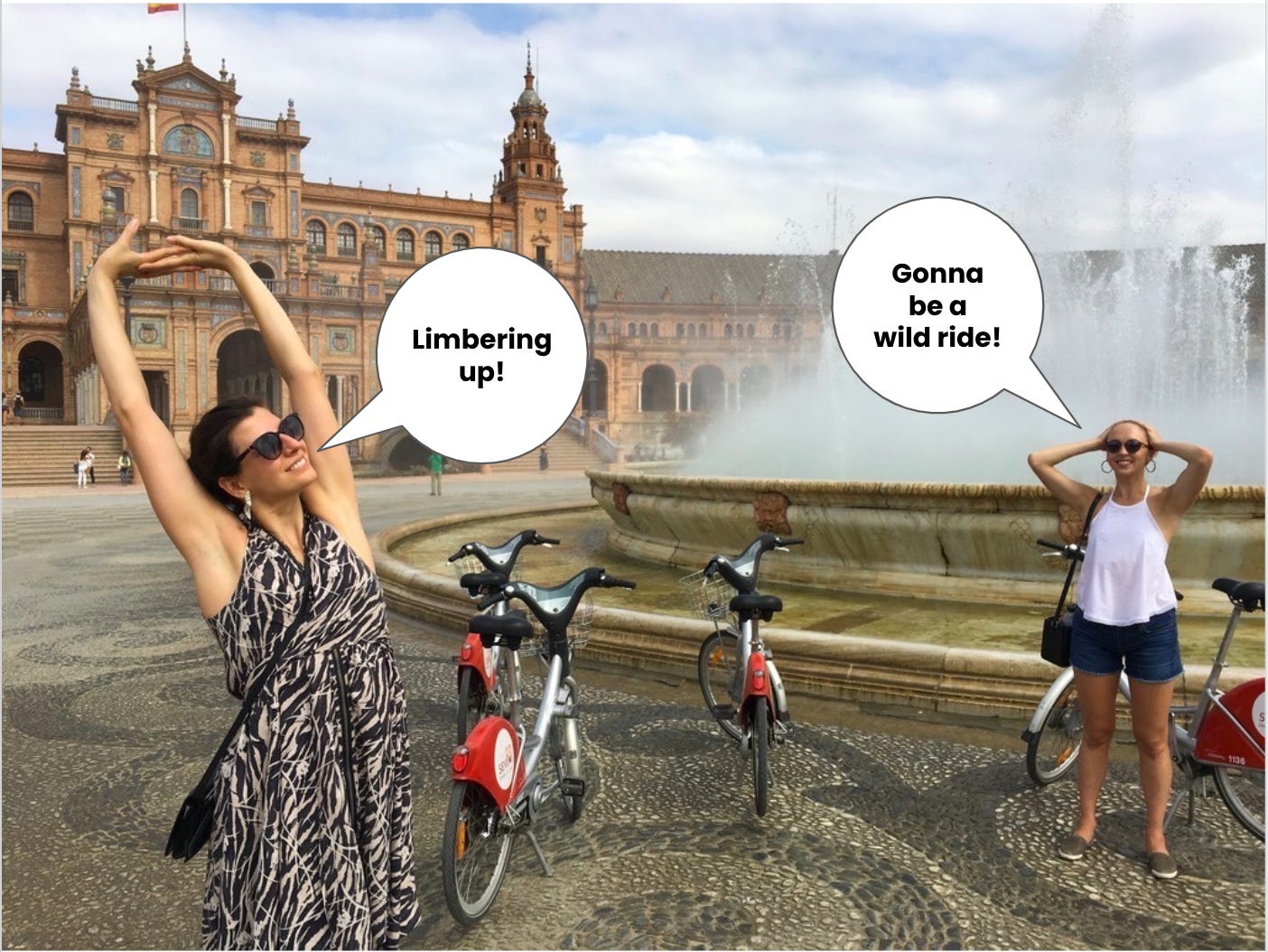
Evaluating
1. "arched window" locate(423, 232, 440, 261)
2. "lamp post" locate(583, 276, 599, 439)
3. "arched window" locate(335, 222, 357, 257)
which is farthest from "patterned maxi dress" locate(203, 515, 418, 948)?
"arched window" locate(423, 232, 440, 261)

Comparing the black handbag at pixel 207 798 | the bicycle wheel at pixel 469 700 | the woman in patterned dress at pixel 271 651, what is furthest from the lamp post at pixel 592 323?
the black handbag at pixel 207 798

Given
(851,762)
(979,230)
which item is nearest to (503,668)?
(851,762)

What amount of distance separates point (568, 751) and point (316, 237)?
60931 mm

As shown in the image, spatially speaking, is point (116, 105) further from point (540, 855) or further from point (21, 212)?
point (540, 855)

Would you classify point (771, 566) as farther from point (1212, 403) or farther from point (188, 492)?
point (1212, 403)

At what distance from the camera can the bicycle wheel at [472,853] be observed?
110 inches

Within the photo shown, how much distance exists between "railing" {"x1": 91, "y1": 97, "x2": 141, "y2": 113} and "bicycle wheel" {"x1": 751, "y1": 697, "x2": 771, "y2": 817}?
5793cm

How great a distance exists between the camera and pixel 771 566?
810cm

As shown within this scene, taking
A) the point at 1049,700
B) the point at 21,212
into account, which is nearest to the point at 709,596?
the point at 1049,700

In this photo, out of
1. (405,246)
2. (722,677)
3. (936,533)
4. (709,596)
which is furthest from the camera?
(405,246)

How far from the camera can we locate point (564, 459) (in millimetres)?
44000

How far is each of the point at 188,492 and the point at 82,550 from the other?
1266cm

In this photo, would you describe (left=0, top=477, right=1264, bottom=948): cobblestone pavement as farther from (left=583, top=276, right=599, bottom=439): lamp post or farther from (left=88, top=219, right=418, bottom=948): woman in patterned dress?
(left=583, top=276, right=599, bottom=439): lamp post

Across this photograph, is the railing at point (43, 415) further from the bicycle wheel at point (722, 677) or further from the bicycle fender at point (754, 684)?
the bicycle fender at point (754, 684)
